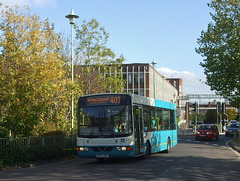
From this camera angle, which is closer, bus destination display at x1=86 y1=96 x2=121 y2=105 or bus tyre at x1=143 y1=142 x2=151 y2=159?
bus destination display at x1=86 y1=96 x2=121 y2=105

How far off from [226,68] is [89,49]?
1055 cm

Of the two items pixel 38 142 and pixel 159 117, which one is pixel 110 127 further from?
pixel 159 117

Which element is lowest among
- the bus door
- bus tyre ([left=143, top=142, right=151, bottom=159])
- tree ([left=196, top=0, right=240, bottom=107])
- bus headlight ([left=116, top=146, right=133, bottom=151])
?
bus tyre ([left=143, top=142, right=151, bottom=159])

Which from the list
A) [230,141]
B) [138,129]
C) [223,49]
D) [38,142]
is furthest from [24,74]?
[230,141]

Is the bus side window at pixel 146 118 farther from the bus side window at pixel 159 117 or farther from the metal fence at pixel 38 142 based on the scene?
the metal fence at pixel 38 142

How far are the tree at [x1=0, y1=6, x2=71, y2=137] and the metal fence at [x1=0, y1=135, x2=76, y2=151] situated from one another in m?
0.94

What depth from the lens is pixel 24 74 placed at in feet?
59.9

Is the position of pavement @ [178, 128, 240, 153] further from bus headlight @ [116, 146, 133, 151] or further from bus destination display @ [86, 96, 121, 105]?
bus destination display @ [86, 96, 121, 105]

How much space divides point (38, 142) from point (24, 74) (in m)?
3.38

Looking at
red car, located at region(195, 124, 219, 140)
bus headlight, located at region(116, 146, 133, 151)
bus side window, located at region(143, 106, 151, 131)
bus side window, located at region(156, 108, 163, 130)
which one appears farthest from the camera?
red car, located at region(195, 124, 219, 140)

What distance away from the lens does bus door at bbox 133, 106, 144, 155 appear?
1659cm

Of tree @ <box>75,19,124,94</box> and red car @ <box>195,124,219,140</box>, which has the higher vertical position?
tree @ <box>75,19,124,94</box>

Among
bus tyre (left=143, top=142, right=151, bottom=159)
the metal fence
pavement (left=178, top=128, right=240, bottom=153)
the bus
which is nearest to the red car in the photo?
pavement (left=178, top=128, right=240, bottom=153)

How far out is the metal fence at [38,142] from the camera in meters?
16.7
